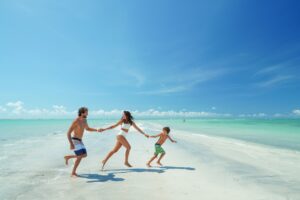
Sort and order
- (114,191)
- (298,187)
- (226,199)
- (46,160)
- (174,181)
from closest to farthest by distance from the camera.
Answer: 1. (226,199)
2. (114,191)
3. (298,187)
4. (174,181)
5. (46,160)

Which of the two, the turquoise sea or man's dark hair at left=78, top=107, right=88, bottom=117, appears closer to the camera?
man's dark hair at left=78, top=107, right=88, bottom=117

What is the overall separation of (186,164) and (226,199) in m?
3.57

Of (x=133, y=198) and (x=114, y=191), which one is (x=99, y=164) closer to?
(x=114, y=191)

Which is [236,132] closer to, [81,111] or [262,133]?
[262,133]

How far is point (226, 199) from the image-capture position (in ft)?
15.5

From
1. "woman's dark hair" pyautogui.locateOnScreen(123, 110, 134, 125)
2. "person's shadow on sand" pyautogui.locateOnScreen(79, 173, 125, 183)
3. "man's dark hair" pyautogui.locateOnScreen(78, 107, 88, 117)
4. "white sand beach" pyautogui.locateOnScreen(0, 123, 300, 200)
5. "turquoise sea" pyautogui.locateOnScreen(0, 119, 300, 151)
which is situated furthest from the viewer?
"turquoise sea" pyautogui.locateOnScreen(0, 119, 300, 151)

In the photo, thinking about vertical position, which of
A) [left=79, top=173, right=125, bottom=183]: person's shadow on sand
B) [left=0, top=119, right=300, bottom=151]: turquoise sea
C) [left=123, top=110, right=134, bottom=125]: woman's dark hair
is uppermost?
[left=123, top=110, right=134, bottom=125]: woman's dark hair

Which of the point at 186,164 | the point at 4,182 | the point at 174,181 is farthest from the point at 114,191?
the point at 186,164

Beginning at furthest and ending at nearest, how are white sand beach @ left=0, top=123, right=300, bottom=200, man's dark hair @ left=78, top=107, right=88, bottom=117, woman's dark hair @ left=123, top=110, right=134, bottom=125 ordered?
1. woman's dark hair @ left=123, top=110, right=134, bottom=125
2. man's dark hair @ left=78, top=107, right=88, bottom=117
3. white sand beach @ left=0, top=123, right=300, bottom=200

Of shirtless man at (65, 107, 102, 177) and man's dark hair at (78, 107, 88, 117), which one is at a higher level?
man's dark hair at (78, 107, 88, 117)

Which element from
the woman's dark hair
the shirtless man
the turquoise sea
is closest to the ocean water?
the turquoise sea

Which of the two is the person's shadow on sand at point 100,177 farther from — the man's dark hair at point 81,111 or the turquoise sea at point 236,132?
the turquoise sea at point 236,132

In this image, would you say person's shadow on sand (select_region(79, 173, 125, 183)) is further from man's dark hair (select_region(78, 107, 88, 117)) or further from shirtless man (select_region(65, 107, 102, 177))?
man's dark hair (select_region(78, 107, 88, 117))

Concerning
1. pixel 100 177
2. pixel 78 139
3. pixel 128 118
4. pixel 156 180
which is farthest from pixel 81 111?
pixel 156 180
